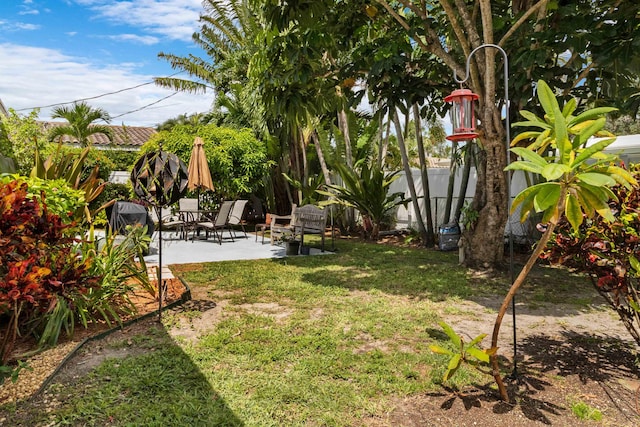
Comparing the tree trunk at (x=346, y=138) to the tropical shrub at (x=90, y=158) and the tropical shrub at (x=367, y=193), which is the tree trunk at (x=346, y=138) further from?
the tropical shrub at (x=90, y=158)

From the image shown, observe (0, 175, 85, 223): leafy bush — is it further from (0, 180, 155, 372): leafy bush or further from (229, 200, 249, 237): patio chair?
(229, 200, 249, 237): patio chair

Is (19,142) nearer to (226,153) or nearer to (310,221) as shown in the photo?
(226,153)

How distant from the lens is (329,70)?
8.32m

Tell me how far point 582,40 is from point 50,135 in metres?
17.7

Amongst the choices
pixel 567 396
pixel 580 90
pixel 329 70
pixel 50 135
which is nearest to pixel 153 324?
pixel 567 396

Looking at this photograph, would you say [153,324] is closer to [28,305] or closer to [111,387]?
[28,305]

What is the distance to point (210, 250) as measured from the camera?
10211 mm

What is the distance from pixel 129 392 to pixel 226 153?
1126cm

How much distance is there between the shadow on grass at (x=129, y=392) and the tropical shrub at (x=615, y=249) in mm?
2817

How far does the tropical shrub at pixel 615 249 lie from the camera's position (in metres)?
3.15

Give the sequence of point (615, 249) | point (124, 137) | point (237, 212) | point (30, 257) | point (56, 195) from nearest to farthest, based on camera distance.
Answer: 1. point (30, 257)
2. point (615, 249)
3. point (56, 195)
4. point (237, 212)
5. point (124, 137)

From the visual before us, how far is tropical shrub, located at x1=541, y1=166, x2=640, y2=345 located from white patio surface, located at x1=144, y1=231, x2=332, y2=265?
→ 266 inches

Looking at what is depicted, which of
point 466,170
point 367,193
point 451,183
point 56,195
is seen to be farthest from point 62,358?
point 451,183

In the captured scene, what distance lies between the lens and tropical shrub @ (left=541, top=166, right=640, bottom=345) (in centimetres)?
315
